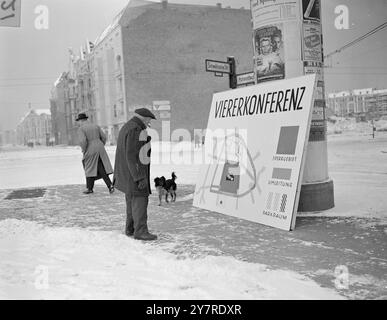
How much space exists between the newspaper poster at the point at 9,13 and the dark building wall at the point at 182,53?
18.8 metres

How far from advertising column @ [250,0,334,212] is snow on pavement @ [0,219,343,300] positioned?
2.85 meters

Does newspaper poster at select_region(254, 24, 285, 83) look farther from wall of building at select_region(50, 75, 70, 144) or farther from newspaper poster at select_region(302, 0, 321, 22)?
wall of building at select_region(50, 75, 70, 144)

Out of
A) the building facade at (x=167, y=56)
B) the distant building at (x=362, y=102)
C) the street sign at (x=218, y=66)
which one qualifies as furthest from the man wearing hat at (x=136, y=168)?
the building facade at (x=167, y=56)

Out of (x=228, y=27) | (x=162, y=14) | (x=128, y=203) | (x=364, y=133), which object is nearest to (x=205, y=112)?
(x=228, y=27)

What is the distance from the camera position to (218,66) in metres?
10.1

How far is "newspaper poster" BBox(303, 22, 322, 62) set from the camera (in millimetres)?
6379

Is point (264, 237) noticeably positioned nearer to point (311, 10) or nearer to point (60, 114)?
point (311, 10)

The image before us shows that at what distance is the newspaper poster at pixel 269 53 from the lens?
21.2 ft

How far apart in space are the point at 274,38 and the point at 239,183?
242 centimetres

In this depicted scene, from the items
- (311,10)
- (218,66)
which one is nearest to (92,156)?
(218,66)

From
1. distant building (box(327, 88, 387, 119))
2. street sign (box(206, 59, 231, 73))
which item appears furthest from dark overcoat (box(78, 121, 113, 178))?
distant building (box(327, 88, 387, 119))

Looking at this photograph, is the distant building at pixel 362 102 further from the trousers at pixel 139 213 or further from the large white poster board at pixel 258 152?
the trousers at pixel 139 213

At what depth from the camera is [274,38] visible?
21.3ft
